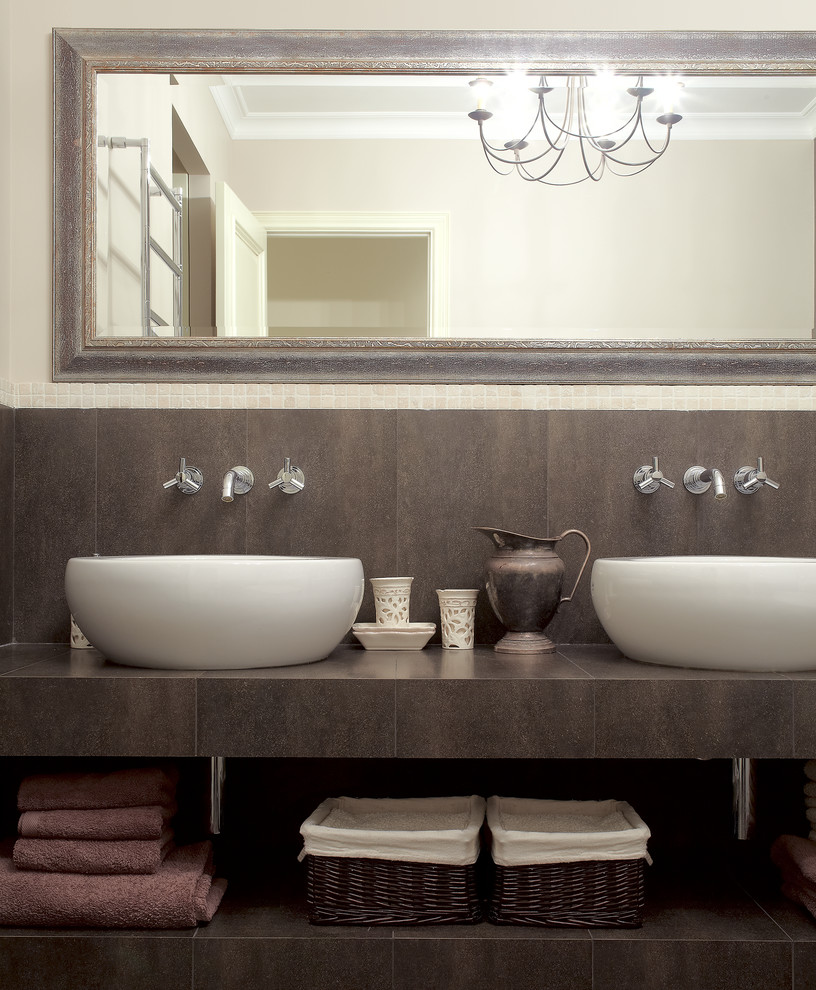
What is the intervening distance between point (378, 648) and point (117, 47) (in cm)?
140

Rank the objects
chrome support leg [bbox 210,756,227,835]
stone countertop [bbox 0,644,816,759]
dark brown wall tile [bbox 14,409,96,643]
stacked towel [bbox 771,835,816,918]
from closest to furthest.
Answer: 1. stone countertop [bbox 0,644,816,759]
2. stacked towel [bbox 771,835,816,918]
3. chrome support leg [bbox 210,756,227,835]
4. dark brown wall tile [bbox 14,409,96,643]

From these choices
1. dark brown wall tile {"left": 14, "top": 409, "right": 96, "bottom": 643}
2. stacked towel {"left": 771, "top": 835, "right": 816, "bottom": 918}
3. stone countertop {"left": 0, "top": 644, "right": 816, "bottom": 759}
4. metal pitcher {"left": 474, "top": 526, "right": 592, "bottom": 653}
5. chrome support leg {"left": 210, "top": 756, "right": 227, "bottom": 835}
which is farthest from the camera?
dark brown wall tile {"left": 14, "top": 409, "right": 96, "bottom": 643}

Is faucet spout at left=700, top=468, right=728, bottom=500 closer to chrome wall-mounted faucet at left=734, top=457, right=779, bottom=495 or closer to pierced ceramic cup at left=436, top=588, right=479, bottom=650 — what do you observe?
chrome wall-mounted faucet at left=734, top=457, right=779, bottom=495

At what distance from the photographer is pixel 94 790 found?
1.56 m

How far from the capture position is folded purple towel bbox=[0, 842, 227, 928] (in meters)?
1.48

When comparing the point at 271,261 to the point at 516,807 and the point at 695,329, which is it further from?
the point at 516,807

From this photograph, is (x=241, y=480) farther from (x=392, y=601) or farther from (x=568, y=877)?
(x=568, y=877)

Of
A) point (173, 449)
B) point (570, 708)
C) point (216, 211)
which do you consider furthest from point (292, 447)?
point (570, 708)

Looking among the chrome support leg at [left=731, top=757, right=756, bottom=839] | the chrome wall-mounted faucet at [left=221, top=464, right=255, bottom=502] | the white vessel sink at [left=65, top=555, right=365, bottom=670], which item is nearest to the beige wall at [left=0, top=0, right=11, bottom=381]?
the chrome wall-mounted faucet at [left=221, top=464, right=255, bottom=502]

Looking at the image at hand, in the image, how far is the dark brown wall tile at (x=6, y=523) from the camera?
1.94m

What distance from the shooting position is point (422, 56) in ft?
6.72

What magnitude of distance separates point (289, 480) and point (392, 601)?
0.34 metres

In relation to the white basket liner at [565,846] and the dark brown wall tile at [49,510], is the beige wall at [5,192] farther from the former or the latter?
the white basket liner at [565,846]

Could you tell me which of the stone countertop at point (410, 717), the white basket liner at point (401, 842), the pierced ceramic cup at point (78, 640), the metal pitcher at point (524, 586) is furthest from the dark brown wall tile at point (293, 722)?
the pierced ceramic cup at point (78, 640)
